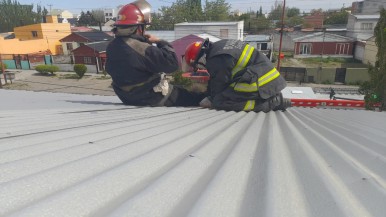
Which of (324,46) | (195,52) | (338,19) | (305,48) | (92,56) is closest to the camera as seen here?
(195,52)

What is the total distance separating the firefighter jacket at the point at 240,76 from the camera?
13.5 ft

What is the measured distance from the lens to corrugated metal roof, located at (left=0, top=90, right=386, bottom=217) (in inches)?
41.6

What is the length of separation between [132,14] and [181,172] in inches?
119

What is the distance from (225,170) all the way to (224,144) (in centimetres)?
60

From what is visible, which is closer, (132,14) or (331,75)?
(132,14)

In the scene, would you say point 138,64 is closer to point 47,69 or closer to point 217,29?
point 217,29

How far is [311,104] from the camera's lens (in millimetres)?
6738

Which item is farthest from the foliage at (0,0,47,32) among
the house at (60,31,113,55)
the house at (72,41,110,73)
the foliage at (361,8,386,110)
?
the foliage at (361,8,386,110)

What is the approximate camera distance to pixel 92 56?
29.4m

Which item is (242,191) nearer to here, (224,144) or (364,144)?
(224,144)

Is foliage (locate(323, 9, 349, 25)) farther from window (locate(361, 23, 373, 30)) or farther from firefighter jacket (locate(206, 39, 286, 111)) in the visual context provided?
firefighter jacket (locate(206, 39, 286, 111))

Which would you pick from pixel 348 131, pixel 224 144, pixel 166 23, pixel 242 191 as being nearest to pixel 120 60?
pixel 224 144

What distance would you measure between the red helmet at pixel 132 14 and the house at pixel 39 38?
36.2m

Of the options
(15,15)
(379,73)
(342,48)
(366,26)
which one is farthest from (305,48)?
(15,15)
